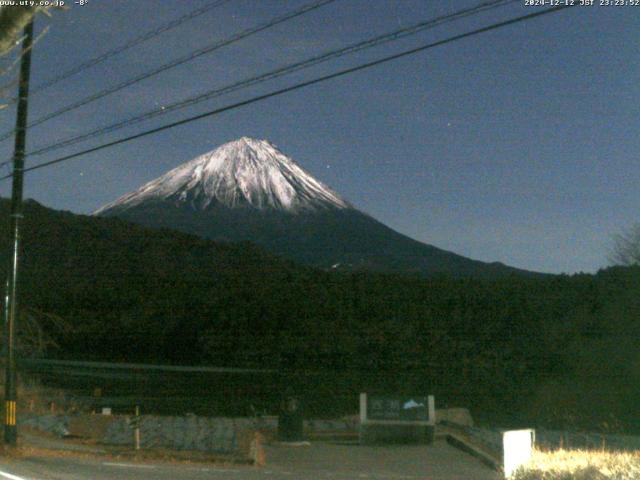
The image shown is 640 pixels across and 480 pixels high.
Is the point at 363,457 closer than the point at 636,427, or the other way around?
the point at 363,457

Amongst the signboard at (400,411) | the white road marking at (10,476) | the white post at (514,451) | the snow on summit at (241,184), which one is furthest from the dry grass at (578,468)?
the snow on summit at (241,184)

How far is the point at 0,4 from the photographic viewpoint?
6855mm

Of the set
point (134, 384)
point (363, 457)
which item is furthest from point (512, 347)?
point (363, 457)

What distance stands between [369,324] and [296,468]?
115 feet

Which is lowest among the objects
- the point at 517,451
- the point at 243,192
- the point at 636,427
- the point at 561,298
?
the point at 636,427

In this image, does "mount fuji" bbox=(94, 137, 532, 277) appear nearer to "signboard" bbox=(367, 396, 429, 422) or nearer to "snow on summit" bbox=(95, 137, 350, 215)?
"snow on summit" bbox=(95, 137, 350, 215)

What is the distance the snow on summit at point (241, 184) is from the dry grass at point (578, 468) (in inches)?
4279

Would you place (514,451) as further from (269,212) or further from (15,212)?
(269,212)

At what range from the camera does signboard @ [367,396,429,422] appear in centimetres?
1984

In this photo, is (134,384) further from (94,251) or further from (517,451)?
(517,451)

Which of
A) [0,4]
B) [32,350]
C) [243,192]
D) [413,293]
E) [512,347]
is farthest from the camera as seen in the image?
[243,192]

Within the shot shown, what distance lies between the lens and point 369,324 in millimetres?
50000

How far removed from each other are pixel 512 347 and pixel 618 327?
5964mm

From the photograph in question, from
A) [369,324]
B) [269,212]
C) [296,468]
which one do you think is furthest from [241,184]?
[296,468]
